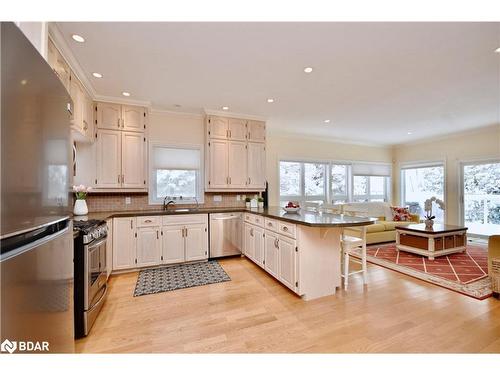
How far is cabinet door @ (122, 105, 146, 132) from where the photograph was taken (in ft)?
11.7

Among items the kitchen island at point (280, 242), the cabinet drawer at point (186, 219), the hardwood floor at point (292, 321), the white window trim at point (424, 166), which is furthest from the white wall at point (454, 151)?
the cabinet drawer at point (186, 219)

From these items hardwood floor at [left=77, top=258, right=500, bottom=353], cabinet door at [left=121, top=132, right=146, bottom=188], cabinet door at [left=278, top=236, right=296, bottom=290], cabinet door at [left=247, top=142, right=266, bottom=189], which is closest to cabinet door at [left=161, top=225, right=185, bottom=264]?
hardwood floor at [left=77, top=258, right=500, bottom=353]

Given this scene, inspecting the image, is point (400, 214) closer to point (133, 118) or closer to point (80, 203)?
point (133, 118)

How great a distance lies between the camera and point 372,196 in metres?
6.87

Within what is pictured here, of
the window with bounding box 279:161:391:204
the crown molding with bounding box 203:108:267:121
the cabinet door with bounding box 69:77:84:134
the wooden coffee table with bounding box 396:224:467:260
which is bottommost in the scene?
the wooden coffee table with bounding box 396:224:467:260

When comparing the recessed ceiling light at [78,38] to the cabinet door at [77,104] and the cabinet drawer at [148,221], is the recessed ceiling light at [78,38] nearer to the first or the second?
the cabinet door at [77,104]

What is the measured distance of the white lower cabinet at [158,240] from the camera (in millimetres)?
3230

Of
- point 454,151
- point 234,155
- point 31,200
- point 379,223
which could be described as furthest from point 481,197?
point 31,200

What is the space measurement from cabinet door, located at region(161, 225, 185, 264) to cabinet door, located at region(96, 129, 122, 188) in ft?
3.57

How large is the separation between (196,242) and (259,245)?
109 centimetres

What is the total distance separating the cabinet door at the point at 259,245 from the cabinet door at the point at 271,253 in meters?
0.09

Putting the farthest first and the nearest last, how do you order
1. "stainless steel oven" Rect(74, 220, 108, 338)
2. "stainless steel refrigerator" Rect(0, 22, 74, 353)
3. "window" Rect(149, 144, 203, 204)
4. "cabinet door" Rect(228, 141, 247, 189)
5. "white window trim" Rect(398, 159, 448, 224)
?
"white window trim" Rect(398, 159, 448, 224)
"cabinet door" Rect(228, 141, 247, 189)
"window" Rect(149, 144, 203, 204)
"stainless steel oven" Rect(74, 220, 108, 338)
"stainless steel refrigerator" Rect(0, 22, 74, 353)

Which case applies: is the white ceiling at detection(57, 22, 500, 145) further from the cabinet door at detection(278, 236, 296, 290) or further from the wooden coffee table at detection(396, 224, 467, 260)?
the wooden coffee table at detection(396, 224, 467, 260)

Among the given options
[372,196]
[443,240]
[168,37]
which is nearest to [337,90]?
[168,37]
